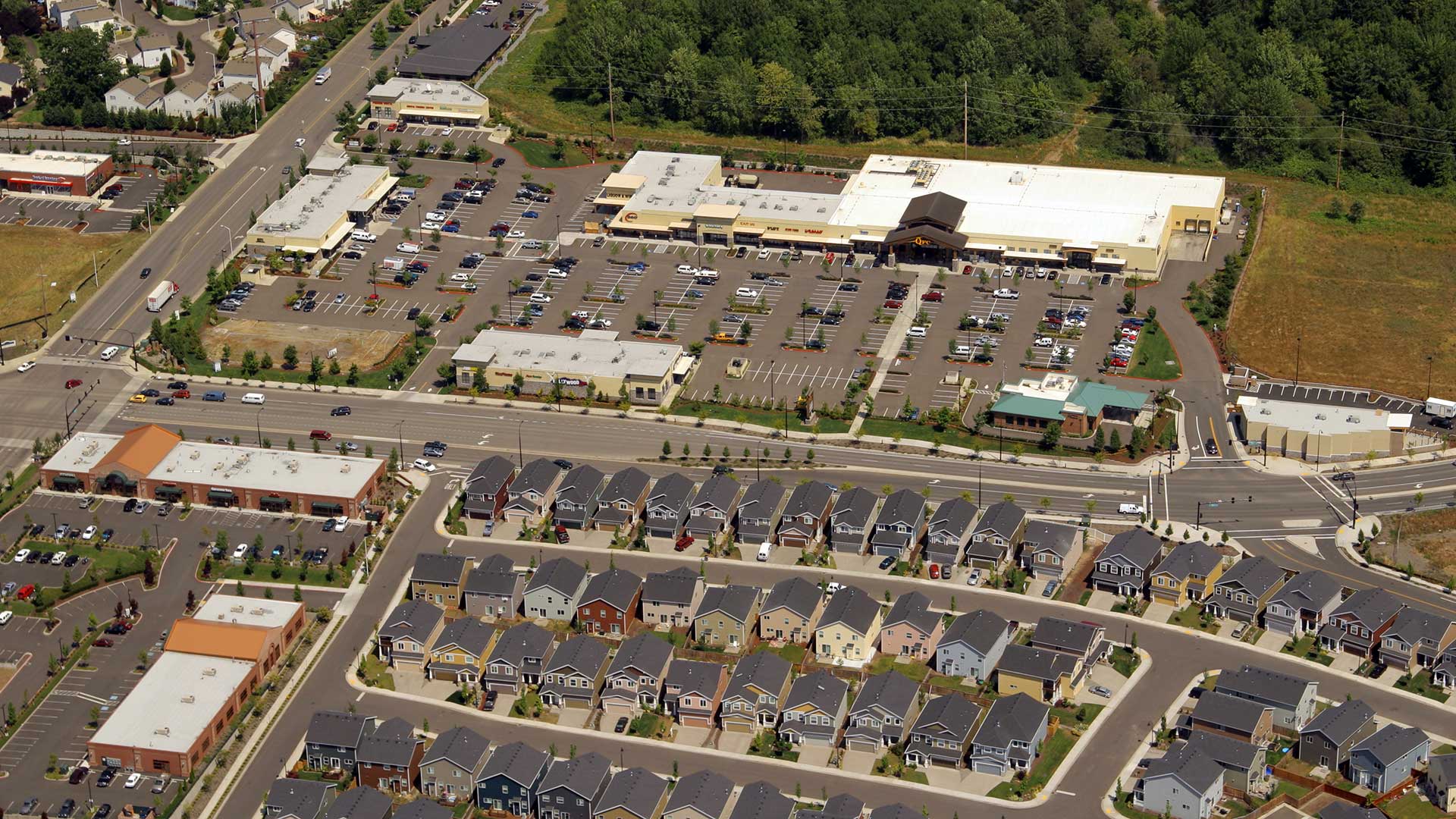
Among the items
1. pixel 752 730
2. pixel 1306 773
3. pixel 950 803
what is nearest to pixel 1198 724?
Result: pixel 1306 773

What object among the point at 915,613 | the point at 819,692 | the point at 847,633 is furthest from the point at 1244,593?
the point at 819,692

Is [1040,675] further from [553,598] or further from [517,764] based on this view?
[553,598]

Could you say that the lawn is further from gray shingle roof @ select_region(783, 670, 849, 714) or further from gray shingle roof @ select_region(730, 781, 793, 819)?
gray shingle roof @ select_region(730, 781, 793, 819)

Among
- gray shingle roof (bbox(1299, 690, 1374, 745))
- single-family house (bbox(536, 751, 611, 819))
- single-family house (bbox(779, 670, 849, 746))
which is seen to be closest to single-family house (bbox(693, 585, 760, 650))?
single-family house (bbox(779, 670, 849, 746))

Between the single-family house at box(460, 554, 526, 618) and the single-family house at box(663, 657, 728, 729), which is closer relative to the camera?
the single-family house at box(663, 657, 728, 729)

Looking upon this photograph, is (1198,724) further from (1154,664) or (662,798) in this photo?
(662,798)
